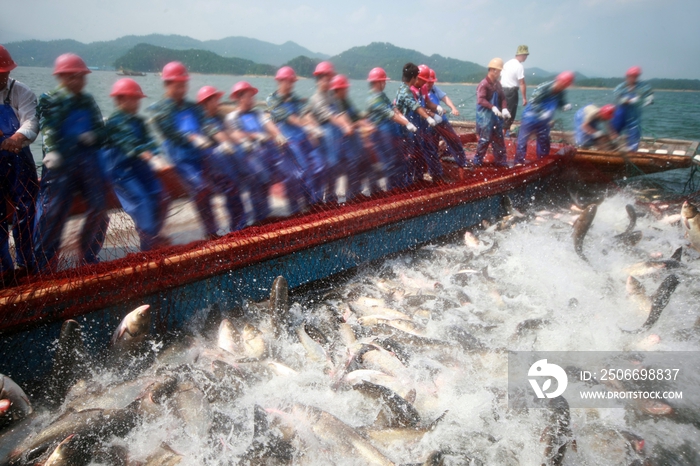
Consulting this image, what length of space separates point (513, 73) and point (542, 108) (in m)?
2.37

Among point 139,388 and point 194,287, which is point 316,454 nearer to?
point 139,388

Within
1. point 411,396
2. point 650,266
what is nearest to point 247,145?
point 411,396

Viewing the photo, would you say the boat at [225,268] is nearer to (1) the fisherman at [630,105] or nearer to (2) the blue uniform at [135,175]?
(2) the blue uniform at [135,175]

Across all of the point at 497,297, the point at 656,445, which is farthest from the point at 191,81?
the point at 656,445

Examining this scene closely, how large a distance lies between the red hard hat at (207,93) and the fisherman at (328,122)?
1077mm

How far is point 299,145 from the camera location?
191 inches

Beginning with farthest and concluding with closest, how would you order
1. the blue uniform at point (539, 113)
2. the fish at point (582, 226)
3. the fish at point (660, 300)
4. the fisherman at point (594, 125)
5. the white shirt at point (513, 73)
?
the white shirt at point (513, 73) → the fisherman at point (594, 125) → the blue uniform at point (539, 113) → the fish at point (582, 226) → the fish at point (660, 300)

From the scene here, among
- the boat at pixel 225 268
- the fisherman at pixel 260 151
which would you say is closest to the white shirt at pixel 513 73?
the boat at pixel 225 268

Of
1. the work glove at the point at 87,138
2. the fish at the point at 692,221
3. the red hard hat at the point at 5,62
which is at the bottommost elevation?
the fish at the point at 692,221

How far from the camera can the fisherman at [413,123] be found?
5910mm

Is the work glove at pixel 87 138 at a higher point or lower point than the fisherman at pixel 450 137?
higher

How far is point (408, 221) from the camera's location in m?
5.43

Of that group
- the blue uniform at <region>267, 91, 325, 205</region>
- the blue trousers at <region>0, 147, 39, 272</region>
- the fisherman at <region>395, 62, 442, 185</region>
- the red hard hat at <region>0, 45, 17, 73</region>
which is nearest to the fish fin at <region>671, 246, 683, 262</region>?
the fisherman at <region>395, 62, 442, 185</region>

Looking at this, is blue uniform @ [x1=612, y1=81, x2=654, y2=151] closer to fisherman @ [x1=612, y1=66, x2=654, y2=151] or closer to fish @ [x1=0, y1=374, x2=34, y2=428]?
fisherman @ [x1=612, y1=66, x2=654, y2=151]
